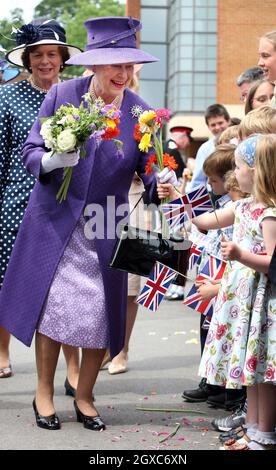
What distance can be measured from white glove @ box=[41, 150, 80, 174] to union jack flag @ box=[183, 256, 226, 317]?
35.3 inches

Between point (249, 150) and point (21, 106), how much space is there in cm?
208

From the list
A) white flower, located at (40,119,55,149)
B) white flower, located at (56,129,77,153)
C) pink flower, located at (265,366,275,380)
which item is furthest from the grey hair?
pink flower, located at (265,366,275,380)

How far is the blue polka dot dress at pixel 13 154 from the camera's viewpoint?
650 centimetres

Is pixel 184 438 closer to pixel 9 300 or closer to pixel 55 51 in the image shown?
pixel 9 300

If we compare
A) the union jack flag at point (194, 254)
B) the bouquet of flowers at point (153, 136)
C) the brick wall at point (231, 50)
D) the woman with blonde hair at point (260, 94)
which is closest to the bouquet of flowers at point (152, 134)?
the bouquet of flowers at point (153, 136)

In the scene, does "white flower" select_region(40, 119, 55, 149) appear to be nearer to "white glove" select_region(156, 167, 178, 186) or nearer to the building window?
"white glove" select_region(156, 167, 178, 186)

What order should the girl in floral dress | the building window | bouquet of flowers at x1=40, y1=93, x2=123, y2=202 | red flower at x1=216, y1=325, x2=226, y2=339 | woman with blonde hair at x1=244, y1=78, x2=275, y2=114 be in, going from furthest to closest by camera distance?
the building window < woman with blonde hair at x1=244, y1=78, x2=275, y2=114 < bouquet of flowers at x1=40, y1=93, x2=123, y2=202 < red flower at x1=216, y1=325, x2=226, y2=339 < the girl in floral dress

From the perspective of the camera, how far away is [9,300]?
5648 millimetres

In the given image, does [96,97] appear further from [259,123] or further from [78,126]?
[259,123]

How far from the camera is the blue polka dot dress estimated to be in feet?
21.3

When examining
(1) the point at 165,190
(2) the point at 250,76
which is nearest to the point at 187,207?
(1) the point at 165,190

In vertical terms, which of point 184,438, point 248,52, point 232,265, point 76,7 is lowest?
point 184,438

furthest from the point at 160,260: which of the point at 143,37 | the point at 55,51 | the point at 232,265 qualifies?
the point at 143,37
